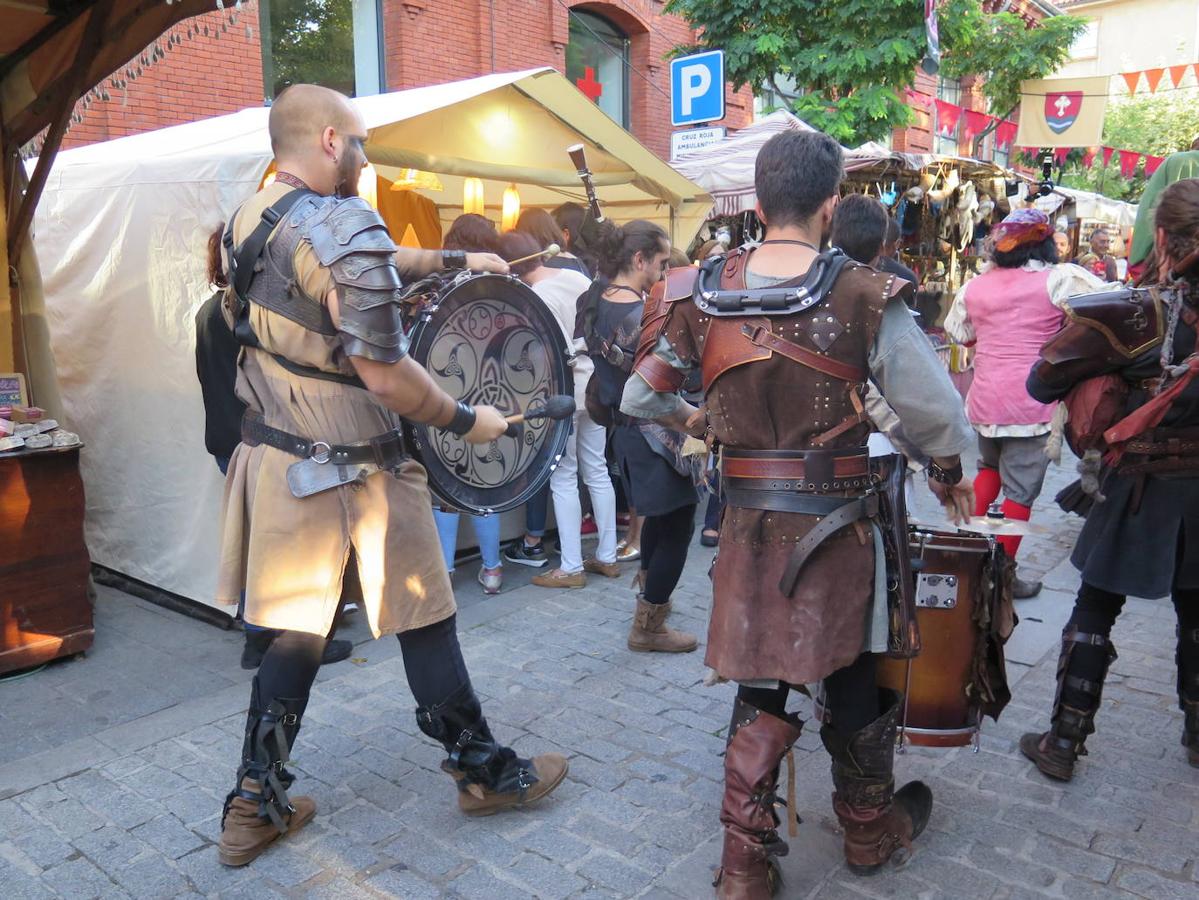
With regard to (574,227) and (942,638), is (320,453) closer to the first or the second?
(942,638)

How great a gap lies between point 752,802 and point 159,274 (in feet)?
12.2

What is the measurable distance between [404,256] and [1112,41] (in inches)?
1737

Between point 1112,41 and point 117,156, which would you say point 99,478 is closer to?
point 117,156

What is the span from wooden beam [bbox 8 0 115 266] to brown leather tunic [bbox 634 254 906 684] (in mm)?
3155

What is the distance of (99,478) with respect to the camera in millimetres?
5266

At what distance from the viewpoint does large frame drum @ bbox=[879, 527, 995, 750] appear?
2.71 metres

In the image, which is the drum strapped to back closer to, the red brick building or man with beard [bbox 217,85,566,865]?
man with beard [bbox 217,85,566,865]

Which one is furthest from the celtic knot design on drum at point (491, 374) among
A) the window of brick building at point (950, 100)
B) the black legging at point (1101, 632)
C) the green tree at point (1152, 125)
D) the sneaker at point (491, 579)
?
the green tree at point (1152, 125)

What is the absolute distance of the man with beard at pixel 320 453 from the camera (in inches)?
93.0

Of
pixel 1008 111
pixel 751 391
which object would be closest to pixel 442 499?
pixel 751 391

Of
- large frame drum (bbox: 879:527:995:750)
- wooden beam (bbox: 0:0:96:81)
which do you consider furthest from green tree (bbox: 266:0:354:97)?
large frame drum (bbox: 879:527:995:750)

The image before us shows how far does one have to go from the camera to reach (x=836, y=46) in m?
11.2

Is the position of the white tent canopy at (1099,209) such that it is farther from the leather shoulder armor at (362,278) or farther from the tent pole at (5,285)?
the leather shoulder armor at (362,278)

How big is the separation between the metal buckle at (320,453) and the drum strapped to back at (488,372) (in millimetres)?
355
